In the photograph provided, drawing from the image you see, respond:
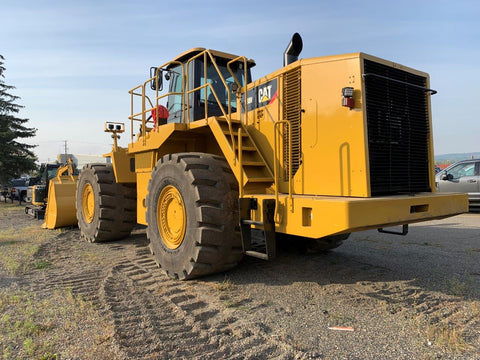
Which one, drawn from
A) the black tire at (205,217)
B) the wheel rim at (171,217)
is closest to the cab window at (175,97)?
the wheel rim at (171,217)

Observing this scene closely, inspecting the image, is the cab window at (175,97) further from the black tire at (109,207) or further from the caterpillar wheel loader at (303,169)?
the black tire at (109,207)

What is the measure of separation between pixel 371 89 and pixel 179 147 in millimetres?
3170

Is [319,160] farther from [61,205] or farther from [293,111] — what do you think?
[61,205]

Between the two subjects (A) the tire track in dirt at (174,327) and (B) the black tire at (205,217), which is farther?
(B) the black tire at (205,217)

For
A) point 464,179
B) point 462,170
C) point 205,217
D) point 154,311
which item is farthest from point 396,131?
point 462,170

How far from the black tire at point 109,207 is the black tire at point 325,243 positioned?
3.70 metres

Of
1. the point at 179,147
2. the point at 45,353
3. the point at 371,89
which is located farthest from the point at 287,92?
the point at 45,353

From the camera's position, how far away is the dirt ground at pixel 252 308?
8.80 ft

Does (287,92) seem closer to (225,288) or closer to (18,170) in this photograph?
(225,288)

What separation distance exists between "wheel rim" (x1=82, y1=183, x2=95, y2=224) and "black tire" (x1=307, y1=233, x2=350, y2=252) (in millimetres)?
4571

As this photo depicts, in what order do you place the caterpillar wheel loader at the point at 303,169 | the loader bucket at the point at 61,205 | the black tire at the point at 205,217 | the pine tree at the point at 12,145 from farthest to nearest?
the pine tree at the point at 12,145 → the loader bucket at the point at 61,205 → the black tire at the point at 205,217 → the caterpillar wheel loader at the point at 303,169

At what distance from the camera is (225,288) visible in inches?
156

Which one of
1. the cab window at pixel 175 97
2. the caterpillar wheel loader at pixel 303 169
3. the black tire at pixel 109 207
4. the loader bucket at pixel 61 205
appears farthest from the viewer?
the loader bucket at pixel 61 205

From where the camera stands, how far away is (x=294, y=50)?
452 cm
